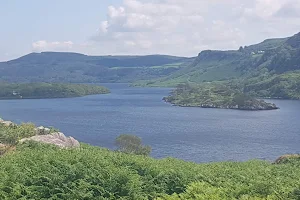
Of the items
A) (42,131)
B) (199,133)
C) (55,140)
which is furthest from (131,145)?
(199,133)

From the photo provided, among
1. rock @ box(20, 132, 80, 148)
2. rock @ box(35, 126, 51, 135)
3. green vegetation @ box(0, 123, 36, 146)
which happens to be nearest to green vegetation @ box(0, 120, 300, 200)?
rock @ box(20, 132, 80, 148)

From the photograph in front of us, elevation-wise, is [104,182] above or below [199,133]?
above

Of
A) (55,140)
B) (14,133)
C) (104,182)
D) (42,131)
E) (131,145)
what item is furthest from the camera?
(131,145)

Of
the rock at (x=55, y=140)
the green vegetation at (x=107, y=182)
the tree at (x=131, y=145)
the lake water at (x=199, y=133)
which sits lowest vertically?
the lake water at (x=199, y=133)

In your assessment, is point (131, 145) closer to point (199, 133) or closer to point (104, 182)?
point (199, 133)

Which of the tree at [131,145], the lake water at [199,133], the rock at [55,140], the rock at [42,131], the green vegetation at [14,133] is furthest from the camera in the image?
the lake water at [199,133]

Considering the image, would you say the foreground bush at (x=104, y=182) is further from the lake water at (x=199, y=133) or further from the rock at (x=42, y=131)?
the lake water at (x=199, y=133)

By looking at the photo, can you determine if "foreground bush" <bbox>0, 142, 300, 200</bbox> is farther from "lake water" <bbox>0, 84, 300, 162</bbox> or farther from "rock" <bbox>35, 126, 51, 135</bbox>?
"lake water" <bbox>0, 84, 300, 162</bbox>

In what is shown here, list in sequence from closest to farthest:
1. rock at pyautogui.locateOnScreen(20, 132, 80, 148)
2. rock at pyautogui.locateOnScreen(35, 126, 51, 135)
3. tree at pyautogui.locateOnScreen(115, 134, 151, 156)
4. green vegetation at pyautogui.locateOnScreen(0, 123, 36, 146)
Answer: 1. rock at pyautogui.locateOnScreen(20, 132, 80, 148)
2. green vegetation at pyautogui.locateOnScreen(0, 123, 36, 146)
3. rock at pyautogui.locateOnScreen(35, 126, 51, 135)
4. tree at pyautogui.locateOnScreen(115, 134, 151, 156)

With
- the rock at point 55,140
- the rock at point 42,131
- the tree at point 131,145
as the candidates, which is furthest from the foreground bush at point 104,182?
the tree at point 131,145

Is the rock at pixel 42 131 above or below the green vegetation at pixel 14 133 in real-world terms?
below

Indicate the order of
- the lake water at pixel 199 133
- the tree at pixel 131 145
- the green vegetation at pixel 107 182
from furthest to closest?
1. the lake water at pixel 199 133
2. the tree at pixel 131 145
3. the green vegetation at pixel 107 182

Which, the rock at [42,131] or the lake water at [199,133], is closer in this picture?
the rock at [42,131]

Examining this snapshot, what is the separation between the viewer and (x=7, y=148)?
44.7 metres
